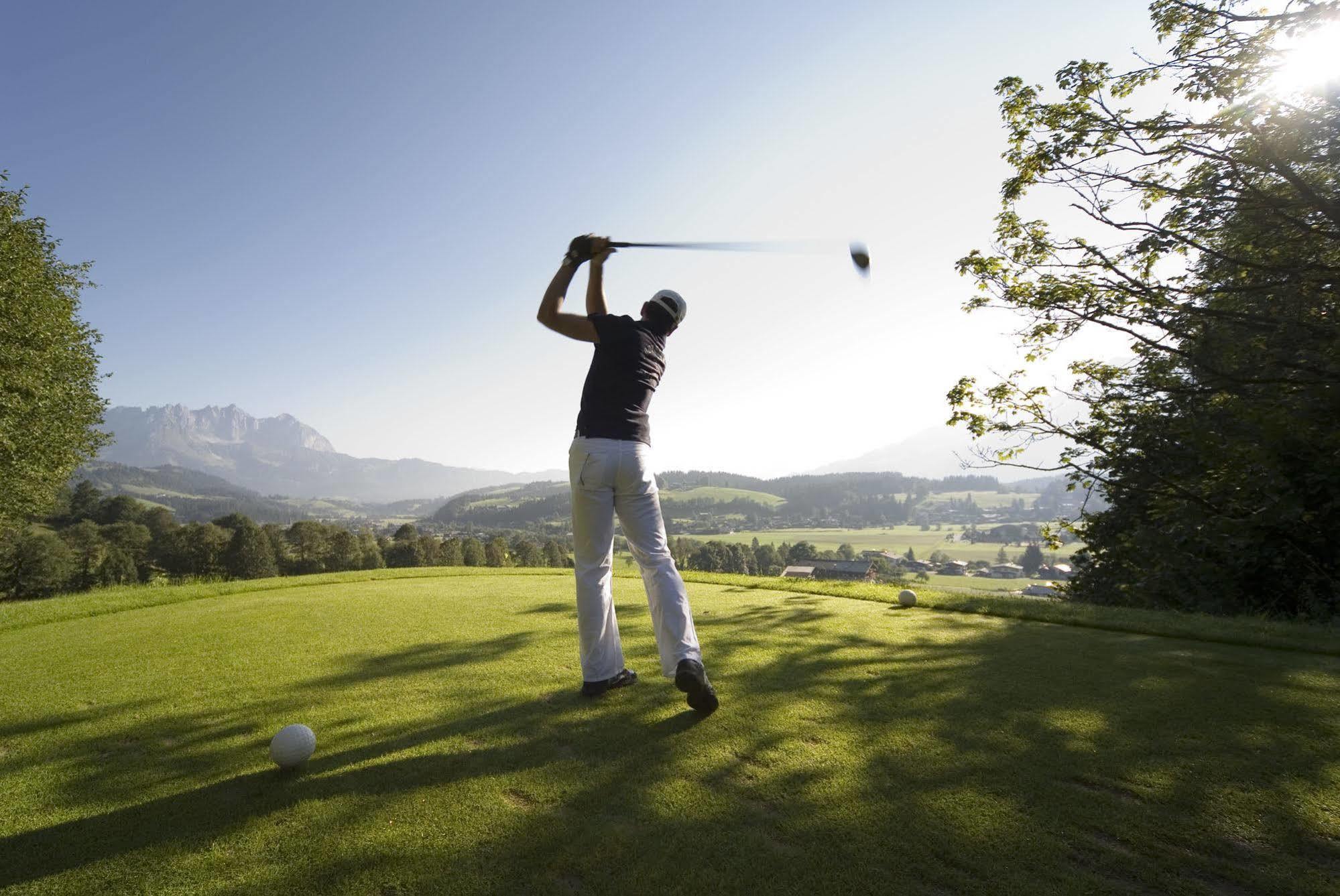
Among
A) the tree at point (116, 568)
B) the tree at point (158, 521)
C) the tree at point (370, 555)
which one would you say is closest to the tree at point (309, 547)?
the tree at point (370, 555)

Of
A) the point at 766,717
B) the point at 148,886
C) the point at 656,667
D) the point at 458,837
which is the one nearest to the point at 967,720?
the point at 766,717

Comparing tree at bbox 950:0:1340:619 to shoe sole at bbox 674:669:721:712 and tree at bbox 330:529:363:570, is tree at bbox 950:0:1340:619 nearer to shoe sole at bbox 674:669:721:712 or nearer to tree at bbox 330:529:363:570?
shoe sole at bbox 674:669:721:712

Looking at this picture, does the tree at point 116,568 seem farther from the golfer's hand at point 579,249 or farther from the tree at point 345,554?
the golfer's hand at point 579,249

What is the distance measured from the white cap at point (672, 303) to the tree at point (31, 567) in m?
55.5

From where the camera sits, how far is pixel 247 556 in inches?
2088

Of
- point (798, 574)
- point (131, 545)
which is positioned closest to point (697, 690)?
point (798, 574)

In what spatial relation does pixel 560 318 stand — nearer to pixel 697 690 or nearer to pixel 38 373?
pixel 697 690

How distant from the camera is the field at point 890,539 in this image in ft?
320

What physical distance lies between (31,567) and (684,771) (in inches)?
2336

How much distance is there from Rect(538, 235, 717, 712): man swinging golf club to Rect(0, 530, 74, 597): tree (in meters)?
55.2

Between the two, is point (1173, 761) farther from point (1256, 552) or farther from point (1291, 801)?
point (1256, 552)

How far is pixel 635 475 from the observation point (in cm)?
417

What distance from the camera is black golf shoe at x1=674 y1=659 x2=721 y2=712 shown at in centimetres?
339

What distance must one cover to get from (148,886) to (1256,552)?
13.4 metres
